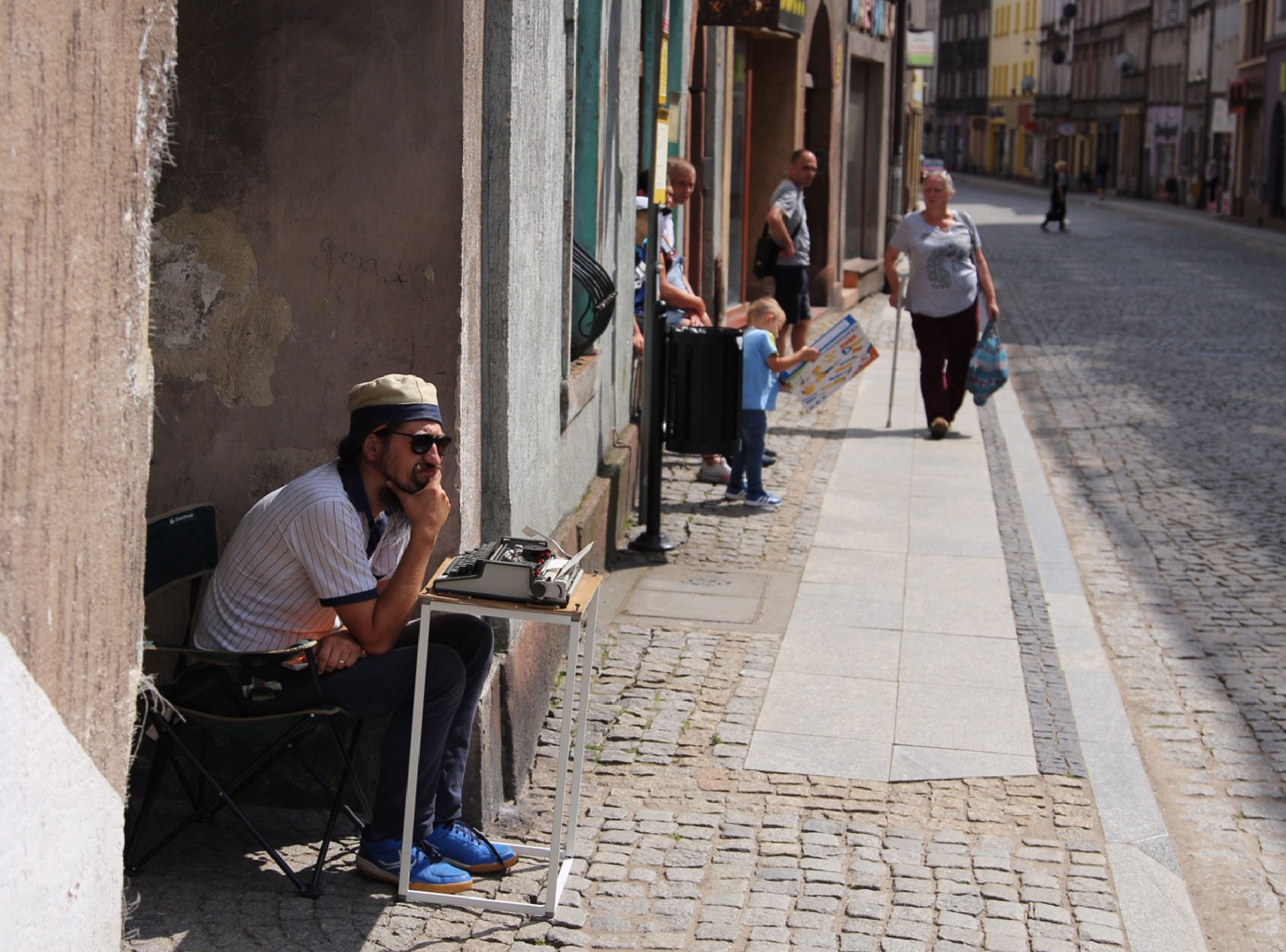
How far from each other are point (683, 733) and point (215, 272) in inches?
88.8

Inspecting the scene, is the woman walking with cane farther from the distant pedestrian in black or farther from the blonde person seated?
the distant pedestrian in black

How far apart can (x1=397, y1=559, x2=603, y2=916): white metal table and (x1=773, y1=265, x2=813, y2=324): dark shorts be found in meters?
9.18

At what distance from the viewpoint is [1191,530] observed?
33.4 feet

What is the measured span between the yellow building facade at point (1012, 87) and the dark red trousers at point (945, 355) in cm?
8630

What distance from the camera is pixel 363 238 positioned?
538 centimetres

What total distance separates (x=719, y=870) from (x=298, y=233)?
2238 millimetres

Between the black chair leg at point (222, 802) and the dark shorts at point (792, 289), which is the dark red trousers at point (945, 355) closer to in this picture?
the dark shorts at point (792, 289)

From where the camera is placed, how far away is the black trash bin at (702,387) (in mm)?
9039

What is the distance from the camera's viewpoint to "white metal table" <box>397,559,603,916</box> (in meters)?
4.59

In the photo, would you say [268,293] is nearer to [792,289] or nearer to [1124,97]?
[792,289]

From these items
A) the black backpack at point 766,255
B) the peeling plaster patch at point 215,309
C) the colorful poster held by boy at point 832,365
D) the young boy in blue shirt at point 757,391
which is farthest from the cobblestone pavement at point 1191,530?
the peeling plaster patch at point 215,309

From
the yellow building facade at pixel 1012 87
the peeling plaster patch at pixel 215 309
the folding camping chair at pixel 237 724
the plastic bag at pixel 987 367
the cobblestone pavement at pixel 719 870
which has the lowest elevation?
the cobblestone pavement at pixel 719 870

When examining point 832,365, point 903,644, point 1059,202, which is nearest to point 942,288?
point 832,365

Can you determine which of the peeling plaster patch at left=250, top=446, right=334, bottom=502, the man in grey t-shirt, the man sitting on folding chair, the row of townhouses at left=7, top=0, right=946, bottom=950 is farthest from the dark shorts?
the man sitting on folding chair
